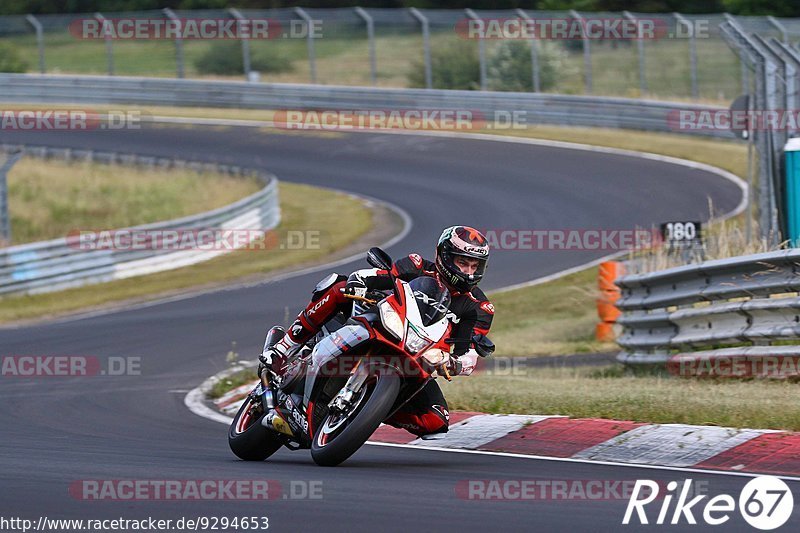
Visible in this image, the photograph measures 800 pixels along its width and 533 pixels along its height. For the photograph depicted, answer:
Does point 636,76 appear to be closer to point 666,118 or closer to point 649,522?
point 666,118

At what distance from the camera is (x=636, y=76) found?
119ft

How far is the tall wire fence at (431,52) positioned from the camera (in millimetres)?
35750

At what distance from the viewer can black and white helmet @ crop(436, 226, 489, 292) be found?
7668 millimetres

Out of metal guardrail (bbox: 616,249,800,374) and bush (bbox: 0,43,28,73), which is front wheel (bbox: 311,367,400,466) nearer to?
metal guardrail (bbox: 616,249,800,374)

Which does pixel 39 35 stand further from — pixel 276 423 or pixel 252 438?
pixel 276 423

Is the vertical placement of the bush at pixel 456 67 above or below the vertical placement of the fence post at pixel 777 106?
below

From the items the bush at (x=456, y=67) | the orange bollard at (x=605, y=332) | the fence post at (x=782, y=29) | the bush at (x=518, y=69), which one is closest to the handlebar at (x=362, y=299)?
the orange bollard at (x=605, y=332)

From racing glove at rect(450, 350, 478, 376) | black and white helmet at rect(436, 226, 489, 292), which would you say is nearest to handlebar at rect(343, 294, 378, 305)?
black and white helmet at rect(436, 226, 489, 292)

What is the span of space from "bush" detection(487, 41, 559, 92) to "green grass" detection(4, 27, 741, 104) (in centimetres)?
33

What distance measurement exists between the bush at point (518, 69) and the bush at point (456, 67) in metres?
0.53

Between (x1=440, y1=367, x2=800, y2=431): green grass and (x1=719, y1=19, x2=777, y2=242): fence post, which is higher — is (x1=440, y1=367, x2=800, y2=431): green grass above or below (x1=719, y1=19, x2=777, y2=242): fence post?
below

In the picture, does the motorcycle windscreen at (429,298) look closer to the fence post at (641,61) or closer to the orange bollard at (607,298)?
the orange bollard at (607,298)

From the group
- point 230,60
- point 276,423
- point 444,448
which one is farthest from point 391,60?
point 276,423

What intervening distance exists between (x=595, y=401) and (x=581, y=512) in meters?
3.87
